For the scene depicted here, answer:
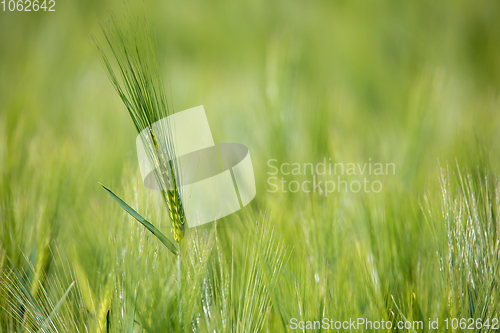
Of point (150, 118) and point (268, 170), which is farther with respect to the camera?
point (268, 170)

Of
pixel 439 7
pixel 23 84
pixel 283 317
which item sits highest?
pixel 439 7

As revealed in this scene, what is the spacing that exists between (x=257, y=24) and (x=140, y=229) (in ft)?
2.58

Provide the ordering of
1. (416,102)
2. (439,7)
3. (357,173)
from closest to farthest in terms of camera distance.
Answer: (357,173), (416,102), (439,7)

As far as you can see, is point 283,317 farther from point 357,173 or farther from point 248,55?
point 248,55

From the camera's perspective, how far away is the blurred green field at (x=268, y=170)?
20cm

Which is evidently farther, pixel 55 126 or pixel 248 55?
pixel 248 55

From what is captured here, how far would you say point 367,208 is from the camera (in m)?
0.28

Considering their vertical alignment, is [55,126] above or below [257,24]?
below

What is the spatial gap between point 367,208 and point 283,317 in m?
0.14

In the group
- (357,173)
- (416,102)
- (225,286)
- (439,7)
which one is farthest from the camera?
(439,7)

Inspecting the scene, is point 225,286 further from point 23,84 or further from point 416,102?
point 23,84

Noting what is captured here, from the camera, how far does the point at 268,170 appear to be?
39cm

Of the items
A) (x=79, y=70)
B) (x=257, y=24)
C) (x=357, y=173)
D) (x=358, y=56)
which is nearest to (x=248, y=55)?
(x=257, y=24)

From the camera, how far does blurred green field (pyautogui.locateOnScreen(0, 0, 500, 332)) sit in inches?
7.9
